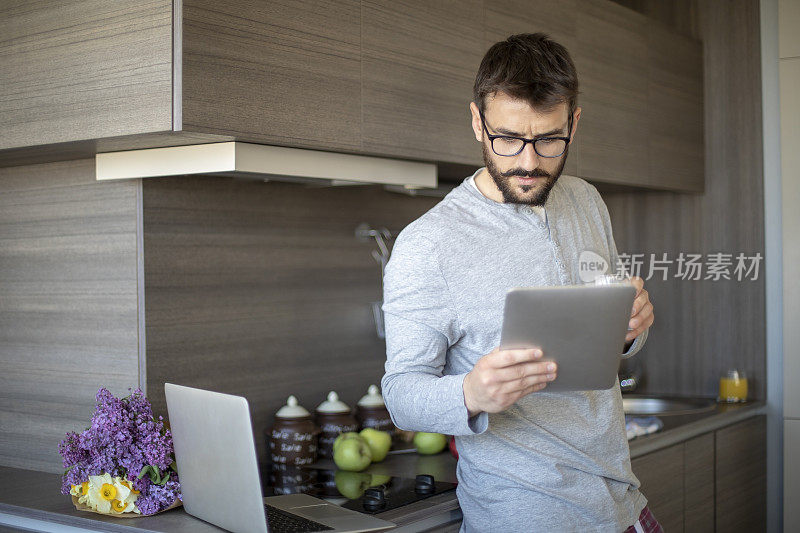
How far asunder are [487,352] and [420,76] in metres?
0.76

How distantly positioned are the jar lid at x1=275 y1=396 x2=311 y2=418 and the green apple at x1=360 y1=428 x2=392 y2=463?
155 mm

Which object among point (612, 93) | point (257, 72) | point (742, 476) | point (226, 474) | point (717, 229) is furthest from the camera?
point (717, 229)

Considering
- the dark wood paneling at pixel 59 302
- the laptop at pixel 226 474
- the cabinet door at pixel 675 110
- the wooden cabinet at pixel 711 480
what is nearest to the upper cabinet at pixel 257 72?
the dark wood paneling at pixel 59 302

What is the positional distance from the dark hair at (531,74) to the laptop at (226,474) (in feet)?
2.28

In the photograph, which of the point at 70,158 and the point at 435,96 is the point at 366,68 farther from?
the point at 70,158

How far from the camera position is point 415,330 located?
1.56 metres

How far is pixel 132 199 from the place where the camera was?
77.3 inches

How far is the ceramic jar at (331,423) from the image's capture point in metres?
2.25

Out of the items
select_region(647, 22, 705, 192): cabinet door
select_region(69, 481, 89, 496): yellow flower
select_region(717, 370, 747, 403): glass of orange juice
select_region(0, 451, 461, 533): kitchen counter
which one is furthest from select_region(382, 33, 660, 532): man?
select_region(717, 370, 747, 403): glass of orange juice

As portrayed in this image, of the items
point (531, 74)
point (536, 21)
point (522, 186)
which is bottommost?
point (522, 186)

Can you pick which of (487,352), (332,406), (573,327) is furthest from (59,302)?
(573,327)

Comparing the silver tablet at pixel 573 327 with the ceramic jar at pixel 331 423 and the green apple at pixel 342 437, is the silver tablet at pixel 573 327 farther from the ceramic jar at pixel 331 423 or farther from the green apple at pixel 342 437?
the ceramic jar at pixel 331 423

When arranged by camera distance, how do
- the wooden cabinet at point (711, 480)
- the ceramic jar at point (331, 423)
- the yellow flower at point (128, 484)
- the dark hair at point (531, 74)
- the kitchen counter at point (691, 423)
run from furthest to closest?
the wooden cabinet at point (711, 480) < the kitchen counter at point (691, 423) < the ceramic jar at point (331, 423) < the yellow flower at point (128, 484) < the dark hair at point (531, 74)

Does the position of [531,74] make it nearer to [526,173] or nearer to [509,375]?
[526,173]
